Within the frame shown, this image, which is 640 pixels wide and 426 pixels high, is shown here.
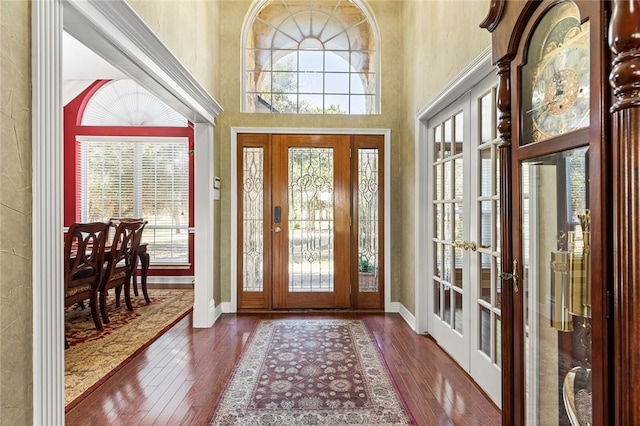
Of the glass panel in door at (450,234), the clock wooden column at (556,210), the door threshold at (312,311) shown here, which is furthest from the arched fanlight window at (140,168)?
the clock wooden column at (556,210)

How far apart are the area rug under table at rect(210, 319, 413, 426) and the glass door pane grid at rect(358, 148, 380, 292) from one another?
0.79 metres

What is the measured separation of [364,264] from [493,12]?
3.08m

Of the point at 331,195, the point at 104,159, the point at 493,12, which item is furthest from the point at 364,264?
the point at 104,159

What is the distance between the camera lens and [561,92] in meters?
0.99

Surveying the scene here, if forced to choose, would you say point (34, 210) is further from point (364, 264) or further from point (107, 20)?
point (364, 264)

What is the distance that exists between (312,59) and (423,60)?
143 centimetres

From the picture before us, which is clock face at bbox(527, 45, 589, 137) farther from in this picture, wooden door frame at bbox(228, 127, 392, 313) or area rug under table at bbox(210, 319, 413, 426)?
wooden door frame at bbox(228, 127, 392, 313)

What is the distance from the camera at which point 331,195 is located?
4.00 meters

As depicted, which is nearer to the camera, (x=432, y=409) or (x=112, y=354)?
(x=432, y=409)

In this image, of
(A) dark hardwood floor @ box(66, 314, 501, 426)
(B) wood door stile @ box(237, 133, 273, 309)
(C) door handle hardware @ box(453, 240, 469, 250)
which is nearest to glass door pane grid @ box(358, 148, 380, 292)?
(A) dark hardwood floor @ box(66, 314, 501, 426)

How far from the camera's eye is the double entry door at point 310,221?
155 inches

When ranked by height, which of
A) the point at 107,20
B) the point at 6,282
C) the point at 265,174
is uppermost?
the point at 107,20

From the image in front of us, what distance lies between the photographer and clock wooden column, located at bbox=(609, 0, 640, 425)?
0.70 metres

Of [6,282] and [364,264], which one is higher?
[6,282]
